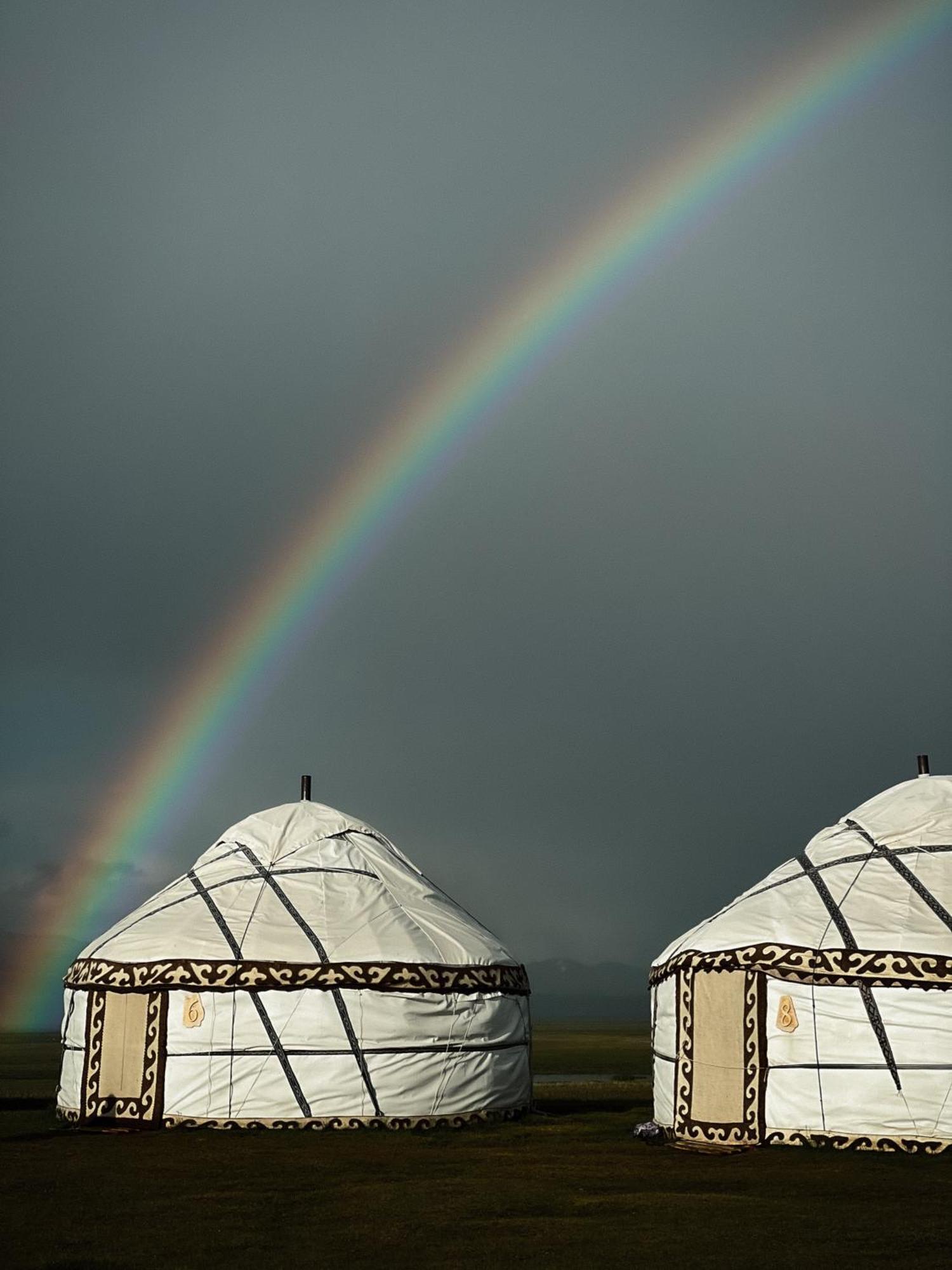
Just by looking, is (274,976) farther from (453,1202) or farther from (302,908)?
(453,1202)

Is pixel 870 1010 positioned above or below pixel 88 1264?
above

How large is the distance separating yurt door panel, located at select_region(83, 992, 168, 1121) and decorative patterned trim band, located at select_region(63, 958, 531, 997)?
0.13 metres

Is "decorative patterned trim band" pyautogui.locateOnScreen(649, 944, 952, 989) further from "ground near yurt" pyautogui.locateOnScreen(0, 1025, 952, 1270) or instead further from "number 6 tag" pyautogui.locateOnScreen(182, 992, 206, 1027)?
"number 6 tag" pyautogui.locateOnScreen(182, 992, 206, 1027)

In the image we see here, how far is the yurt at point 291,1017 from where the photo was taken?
34.2 ft

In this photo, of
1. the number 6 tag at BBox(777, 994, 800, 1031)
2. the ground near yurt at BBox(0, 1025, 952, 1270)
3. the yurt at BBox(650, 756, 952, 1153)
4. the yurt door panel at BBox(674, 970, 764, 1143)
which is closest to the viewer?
the ground near yurt at BBox(0, 1025, 952, 1270)

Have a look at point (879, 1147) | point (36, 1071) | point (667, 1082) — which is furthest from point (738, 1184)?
point (36, 1071)

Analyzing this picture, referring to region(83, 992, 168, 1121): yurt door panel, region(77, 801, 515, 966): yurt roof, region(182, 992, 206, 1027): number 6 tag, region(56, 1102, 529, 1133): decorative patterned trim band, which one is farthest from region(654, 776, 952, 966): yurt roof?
region(83, 992, 168, 1121): yurt door panel

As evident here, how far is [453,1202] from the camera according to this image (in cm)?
707

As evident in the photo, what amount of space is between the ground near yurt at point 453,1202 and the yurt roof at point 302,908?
4.34 feet

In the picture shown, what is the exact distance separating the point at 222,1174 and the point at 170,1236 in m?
1.99

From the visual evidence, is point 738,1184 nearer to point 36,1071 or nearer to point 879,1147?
point 879,1147

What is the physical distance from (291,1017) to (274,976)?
0.32 m

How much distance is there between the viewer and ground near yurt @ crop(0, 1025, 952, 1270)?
18.6 ft

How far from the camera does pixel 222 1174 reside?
807cm
